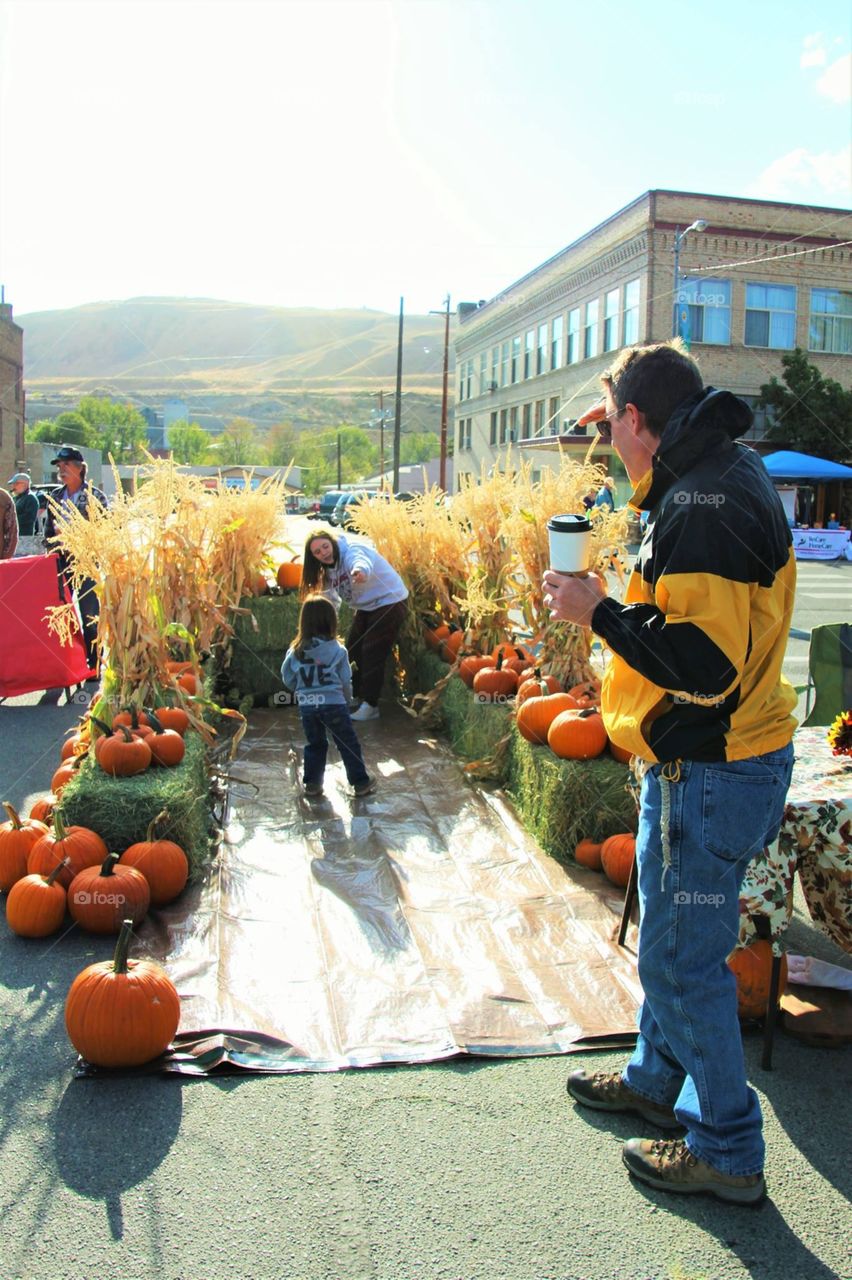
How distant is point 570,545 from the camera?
2.56m

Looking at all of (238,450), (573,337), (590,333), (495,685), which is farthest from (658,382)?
(238,450)

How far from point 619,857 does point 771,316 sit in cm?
3272

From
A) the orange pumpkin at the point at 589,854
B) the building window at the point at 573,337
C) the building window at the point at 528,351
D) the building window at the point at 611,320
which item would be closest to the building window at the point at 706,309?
the building window at the point at 611,320

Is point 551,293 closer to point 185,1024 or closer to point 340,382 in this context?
point 185,1024

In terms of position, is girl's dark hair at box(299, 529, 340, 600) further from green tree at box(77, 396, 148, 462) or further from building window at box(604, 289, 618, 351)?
green tree at box(77, 396, 148, 462)

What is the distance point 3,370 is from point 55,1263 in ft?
128

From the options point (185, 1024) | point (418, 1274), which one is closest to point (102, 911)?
point (185, 1024)

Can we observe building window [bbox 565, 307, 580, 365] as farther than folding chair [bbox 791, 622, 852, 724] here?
Yes

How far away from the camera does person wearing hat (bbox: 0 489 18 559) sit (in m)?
8.91

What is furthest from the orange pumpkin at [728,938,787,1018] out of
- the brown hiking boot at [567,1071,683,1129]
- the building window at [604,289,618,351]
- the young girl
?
the building window at [604,289,618,351]

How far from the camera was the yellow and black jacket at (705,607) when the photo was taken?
221cm

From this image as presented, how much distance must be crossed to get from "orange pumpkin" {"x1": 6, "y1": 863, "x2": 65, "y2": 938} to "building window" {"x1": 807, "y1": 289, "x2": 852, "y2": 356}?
34.7 metres

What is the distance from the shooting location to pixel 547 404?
4172 centimetres

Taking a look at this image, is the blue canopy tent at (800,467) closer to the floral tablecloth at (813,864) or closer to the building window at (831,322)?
the building window at (831,322)
